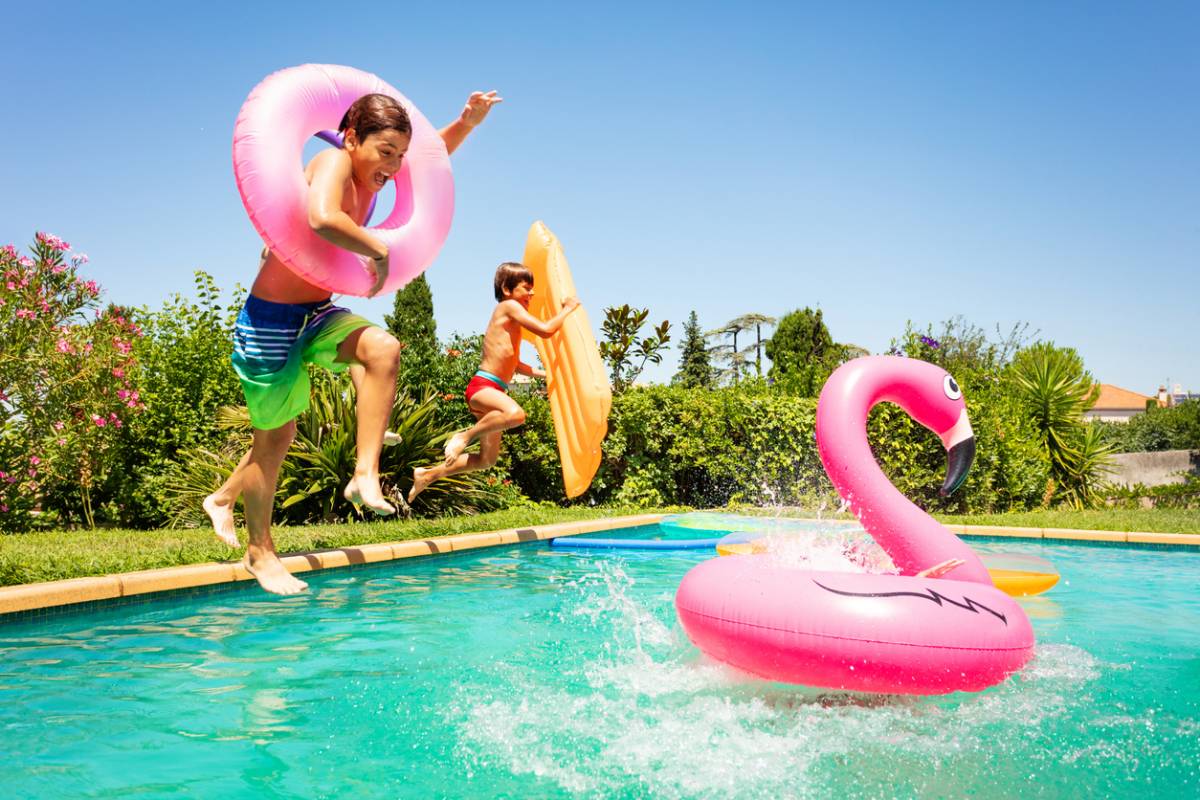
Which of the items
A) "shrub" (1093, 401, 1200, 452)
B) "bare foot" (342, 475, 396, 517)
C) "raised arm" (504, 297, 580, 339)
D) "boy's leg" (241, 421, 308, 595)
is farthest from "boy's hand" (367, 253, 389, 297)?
"shrub" (1093, 401, 1200, 452)

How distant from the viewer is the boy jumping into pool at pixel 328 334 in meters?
3.83

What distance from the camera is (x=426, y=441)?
941 cm

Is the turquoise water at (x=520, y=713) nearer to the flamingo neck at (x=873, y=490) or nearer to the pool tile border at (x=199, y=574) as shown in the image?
the pool tile border at (x=199, y=574)

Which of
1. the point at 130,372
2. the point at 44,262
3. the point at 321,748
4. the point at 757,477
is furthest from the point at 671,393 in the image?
the point at 321,748

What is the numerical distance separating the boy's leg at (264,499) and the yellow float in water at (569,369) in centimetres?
221

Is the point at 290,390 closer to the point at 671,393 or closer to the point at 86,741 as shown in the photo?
the point at 86,741

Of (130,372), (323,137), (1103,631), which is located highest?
(323,137)

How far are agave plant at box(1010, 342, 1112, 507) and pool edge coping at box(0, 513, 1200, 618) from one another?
5145 millimetres

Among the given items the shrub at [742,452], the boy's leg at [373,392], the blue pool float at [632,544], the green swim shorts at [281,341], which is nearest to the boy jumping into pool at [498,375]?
the blue pool float at [632,544]

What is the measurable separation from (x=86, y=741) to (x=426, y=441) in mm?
6358

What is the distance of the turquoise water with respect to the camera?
2.77 m

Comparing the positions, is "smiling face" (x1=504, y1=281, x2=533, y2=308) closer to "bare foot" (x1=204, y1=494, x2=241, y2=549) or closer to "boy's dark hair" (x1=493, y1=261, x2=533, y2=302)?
"boy's dark hair" (x1=493, y1=261, x2=533, y2=302)

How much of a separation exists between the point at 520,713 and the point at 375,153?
2.41m

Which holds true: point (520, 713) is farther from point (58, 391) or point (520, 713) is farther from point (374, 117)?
point (58, 391)
